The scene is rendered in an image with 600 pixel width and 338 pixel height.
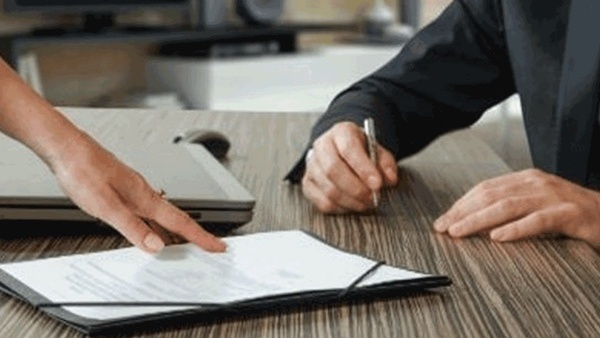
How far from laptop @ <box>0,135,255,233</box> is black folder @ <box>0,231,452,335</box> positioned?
9 cm

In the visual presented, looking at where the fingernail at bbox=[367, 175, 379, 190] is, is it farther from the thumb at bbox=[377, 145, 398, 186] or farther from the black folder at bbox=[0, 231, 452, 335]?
the black folder at bbox=[0, 231, 452, 335]

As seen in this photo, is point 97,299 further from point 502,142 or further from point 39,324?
point 502,142

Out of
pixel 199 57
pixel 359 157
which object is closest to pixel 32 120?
pixel 359 157

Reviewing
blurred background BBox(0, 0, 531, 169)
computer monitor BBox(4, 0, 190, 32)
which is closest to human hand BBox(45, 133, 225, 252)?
blurred background BBox(0, 0, 531, 169)

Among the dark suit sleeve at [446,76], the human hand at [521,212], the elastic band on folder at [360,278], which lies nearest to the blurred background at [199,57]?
the dark suit sleeve at [446,76]

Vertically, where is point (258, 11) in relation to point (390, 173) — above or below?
below

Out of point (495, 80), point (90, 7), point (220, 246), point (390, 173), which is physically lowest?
point (90, 7)

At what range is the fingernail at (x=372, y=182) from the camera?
1236mm

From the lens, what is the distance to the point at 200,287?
0.87 metres

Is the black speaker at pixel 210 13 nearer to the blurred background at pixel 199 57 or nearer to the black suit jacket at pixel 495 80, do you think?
the blurred background at pixel 199 57

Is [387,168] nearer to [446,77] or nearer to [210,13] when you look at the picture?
[446,77]

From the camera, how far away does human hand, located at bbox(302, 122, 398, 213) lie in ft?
4.00

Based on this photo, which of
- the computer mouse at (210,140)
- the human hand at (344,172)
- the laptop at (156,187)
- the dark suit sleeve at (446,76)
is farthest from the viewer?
the dark suit sleeve at (446,76)

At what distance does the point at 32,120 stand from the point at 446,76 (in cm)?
84
